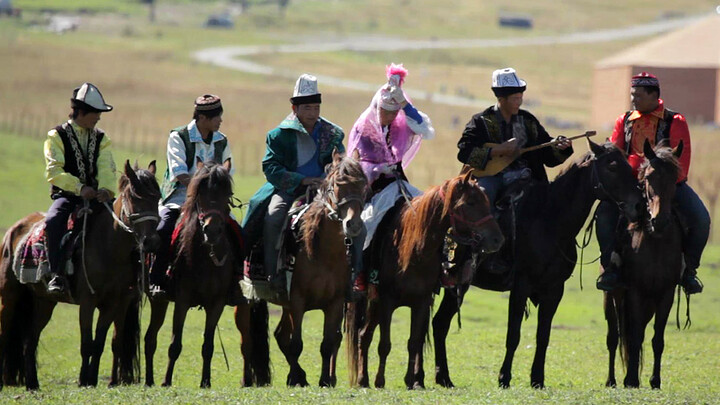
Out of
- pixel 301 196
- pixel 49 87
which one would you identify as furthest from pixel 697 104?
pixel 301 196

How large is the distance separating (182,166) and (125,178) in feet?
2.78

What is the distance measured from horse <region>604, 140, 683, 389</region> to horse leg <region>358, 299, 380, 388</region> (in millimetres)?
2793

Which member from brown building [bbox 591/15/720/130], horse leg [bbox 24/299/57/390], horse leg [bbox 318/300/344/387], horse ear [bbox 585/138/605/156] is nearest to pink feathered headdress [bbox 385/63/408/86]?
horse ear [bbox 585/138/605/156]

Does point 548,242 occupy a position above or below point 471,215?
below

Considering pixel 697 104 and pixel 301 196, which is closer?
pixel 301 196

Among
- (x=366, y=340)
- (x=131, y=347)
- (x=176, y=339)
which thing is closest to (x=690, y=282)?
(x=366, y=340)

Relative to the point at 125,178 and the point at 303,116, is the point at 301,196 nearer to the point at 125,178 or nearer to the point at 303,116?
the point at 303,116

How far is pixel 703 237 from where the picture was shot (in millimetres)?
12750

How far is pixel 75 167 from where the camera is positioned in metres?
12.7

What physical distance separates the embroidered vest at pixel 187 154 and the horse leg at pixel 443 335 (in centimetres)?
313

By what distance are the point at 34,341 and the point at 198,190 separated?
275 cm

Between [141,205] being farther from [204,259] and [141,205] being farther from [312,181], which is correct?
[312,181]

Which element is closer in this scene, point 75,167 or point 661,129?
point 75,167

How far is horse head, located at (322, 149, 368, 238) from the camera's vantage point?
444 inches
